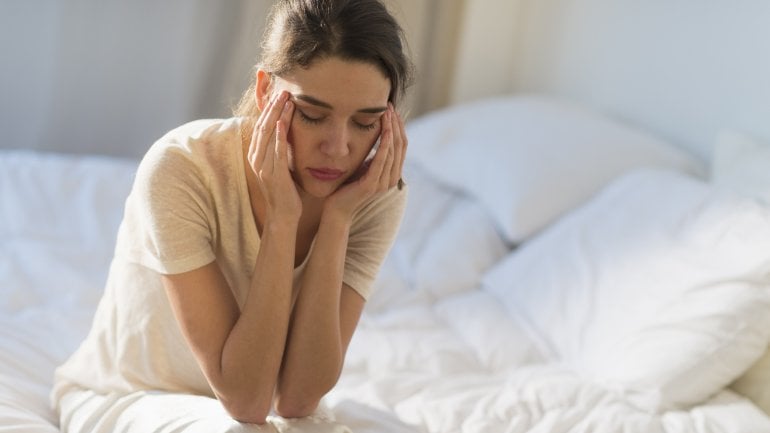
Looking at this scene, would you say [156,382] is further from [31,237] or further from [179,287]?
[31,237]

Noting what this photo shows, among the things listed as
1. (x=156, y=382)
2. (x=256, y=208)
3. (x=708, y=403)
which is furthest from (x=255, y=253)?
(x=708, y=403)

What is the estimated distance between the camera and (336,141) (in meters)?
1.24

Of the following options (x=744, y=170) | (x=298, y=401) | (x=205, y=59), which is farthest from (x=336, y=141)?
(x=205, y=59)

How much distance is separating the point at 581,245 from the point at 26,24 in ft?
5.89

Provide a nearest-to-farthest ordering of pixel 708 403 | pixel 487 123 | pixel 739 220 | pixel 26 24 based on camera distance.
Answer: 1. pixel 708 403
2. pixel 739 220
3. pixel 487 123
4. pixel 26 24

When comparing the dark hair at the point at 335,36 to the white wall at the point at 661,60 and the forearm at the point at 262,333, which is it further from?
the white wall at the point at 661,60

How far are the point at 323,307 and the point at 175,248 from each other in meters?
0.21

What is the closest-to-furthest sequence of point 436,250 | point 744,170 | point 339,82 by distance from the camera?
point 339,82 < point 744,170 < point 436,250

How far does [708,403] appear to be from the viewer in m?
1.60

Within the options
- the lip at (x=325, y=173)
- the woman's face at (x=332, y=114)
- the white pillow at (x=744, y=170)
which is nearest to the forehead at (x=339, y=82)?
the woman's face at (x=332, y=114)

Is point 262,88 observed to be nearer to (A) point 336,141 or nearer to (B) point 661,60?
(A) point 336,141

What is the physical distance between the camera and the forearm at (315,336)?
130 centimetres

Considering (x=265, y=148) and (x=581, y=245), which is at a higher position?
(x=265, y=148)

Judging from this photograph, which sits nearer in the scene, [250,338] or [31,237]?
[250,338]
